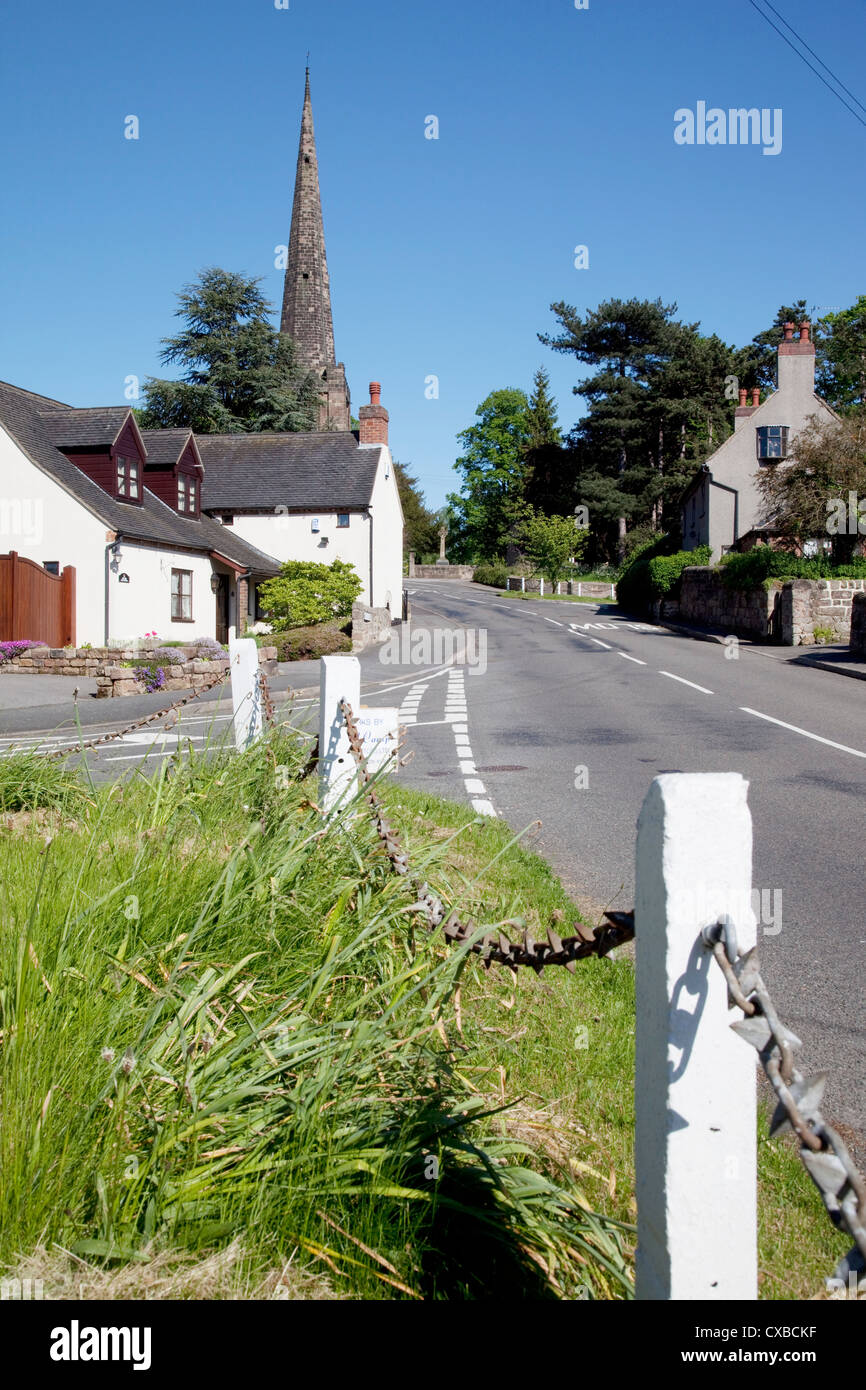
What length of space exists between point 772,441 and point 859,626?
2548 cm

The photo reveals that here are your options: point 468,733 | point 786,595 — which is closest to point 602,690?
point 468,733

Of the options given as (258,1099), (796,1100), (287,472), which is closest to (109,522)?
(287,472)

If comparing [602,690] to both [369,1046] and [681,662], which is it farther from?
[369,1046]

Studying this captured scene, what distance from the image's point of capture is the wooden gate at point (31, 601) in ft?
86.4

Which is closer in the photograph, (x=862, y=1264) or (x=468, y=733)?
(x=862, y=1264)

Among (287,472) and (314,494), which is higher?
(287,472)

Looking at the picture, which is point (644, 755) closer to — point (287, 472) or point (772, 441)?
point (287, 472)

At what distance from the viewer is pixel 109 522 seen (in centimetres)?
2714

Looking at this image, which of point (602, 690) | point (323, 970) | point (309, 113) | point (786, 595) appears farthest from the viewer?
point (309, 113)

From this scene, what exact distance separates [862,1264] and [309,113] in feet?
280

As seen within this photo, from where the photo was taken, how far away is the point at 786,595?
27.8 m

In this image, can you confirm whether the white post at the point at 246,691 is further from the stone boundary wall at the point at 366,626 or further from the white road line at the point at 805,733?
the stone boundary wall at the point at 366,626

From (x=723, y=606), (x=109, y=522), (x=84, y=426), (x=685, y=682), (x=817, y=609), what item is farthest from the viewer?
(x=723, y=606)
